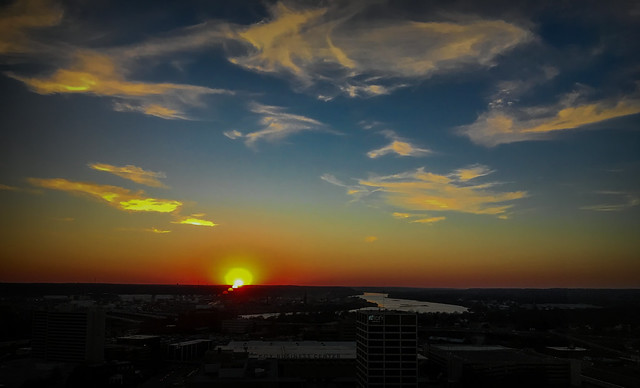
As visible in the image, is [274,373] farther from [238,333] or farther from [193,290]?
[193,290]

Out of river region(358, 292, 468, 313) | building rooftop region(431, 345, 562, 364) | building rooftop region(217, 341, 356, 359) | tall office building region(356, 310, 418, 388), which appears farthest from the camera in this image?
river region(358, 292, 468, 313)

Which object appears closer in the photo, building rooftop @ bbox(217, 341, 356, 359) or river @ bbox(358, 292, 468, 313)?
building rooftop @ bbox(217, 341, 356, 359)

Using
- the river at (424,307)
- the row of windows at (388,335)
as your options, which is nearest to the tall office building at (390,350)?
the row of windows at (388,335)

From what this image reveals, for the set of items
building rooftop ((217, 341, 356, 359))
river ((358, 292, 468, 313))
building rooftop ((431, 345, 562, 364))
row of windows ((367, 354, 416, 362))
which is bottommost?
river ((358, 292, 468, 313))

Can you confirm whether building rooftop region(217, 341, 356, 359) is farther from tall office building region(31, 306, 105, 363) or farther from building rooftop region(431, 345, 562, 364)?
tall office building region(31, 306, 105, 363)

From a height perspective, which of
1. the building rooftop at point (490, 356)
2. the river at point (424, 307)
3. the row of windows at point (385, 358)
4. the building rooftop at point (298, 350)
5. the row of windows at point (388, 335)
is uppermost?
the row of windows at point (388, 335)

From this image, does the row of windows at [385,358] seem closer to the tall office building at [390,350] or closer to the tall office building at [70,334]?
the tall office building at [390,350]

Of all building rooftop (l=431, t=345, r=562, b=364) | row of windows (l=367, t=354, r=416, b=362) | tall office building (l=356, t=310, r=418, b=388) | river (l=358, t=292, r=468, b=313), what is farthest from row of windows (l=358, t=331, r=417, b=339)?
river (l=358, t=292, r=468, b=313)
